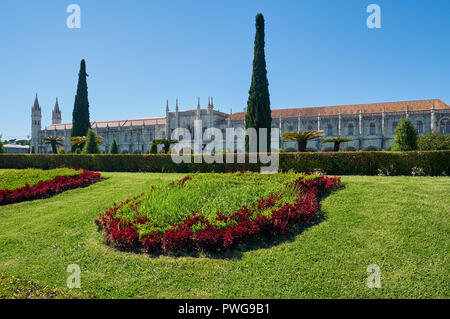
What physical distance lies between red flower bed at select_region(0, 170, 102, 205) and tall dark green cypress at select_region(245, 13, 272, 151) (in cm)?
1376

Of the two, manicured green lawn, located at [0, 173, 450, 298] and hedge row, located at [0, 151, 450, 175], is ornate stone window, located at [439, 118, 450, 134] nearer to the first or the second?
hedge row, located at [0, 151, 450, 175]

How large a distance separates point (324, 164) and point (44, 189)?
35.4 feet

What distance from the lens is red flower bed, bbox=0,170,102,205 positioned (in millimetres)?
9812

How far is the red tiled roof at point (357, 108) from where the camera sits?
35.8 metres

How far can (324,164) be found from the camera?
12.5m

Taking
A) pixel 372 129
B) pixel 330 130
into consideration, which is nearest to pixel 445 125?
pixel 372 129

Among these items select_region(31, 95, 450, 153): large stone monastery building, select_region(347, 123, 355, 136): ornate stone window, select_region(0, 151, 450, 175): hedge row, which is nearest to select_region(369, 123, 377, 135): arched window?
select_region(31, 95, 450, 153): large stone monastery building

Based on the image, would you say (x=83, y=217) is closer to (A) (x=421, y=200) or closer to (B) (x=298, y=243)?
→ (B) (x=298, y=243)

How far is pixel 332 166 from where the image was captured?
12.4m

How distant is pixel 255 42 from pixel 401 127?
13466mm

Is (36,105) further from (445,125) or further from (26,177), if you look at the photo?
(445,125)

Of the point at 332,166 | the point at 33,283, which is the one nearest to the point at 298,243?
the point at 33,283

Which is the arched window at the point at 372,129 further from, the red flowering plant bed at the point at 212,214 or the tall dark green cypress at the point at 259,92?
the red flowering plant bed at the point at 212,214

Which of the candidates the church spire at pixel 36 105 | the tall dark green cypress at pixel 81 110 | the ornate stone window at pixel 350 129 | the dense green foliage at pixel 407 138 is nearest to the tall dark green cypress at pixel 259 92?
the dense green foliage at pixel 407 138
